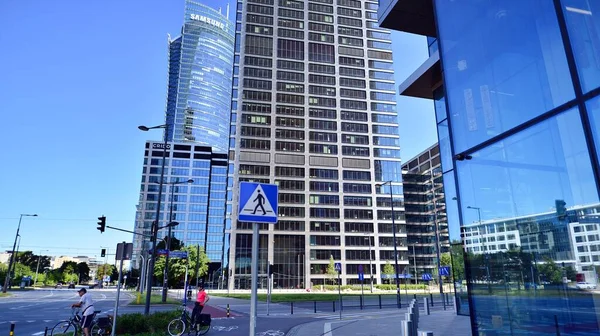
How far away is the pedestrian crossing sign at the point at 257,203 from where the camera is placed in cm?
467

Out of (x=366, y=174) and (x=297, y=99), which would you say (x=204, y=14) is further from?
(x=366, y=174)

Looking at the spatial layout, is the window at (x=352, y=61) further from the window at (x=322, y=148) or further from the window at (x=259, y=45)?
the window at (x=322, y=148)

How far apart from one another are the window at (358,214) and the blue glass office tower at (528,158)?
254ft

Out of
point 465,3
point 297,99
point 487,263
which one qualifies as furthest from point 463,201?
point 297,99

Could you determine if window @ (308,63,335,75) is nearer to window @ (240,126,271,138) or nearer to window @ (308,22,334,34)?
window @ (308,22,334,34)

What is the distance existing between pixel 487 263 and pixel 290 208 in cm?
7507

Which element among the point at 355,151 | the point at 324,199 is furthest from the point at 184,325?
the point at 355,151

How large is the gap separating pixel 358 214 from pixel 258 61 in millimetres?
46247

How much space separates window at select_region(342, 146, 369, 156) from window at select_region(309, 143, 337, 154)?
109 inches

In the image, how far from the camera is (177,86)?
168 metres

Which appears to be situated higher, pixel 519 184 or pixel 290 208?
pixel 290 208

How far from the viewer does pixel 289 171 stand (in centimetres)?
8388

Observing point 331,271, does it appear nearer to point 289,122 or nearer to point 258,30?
point 289,122

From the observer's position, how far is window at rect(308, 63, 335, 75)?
3632 inches
